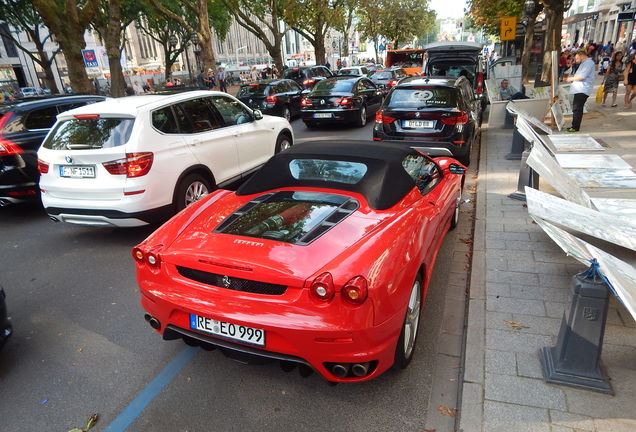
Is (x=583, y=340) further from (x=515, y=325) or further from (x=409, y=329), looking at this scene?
(x=409, y=329)

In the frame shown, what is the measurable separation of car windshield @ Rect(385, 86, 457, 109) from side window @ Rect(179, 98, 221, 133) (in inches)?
137

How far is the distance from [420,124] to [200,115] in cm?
388

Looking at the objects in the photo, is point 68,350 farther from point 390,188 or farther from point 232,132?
point 232,132

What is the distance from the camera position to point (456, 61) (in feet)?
48.4

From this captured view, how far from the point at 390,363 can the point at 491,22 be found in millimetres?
35982

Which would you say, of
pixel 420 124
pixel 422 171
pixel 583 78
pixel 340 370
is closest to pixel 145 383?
pixel 340 370

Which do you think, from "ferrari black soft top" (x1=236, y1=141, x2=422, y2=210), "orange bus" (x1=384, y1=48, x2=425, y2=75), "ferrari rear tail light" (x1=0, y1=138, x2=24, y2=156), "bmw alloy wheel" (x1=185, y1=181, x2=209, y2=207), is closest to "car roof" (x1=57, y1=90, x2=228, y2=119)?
"bmw alloy wheel" (x1=185, y1=181, x2=209, y2=207)

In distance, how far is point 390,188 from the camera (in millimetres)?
3264

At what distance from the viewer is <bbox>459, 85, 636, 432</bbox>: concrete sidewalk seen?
2498mm

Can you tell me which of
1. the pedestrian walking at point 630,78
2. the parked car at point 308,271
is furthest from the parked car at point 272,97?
the parked car at point 308,271

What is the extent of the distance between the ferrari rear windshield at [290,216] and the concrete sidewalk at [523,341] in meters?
1.41

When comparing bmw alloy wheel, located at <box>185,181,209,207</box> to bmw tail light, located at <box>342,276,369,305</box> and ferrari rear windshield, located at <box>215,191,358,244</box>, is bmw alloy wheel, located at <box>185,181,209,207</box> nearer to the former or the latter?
ferrari rear windshield, located at <box>215,191,358,244</box>

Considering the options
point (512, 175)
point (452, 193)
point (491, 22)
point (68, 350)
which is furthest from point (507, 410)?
point (491, 22)

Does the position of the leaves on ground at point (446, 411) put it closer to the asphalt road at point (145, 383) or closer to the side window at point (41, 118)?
the asphalt road at point (145, 383)
